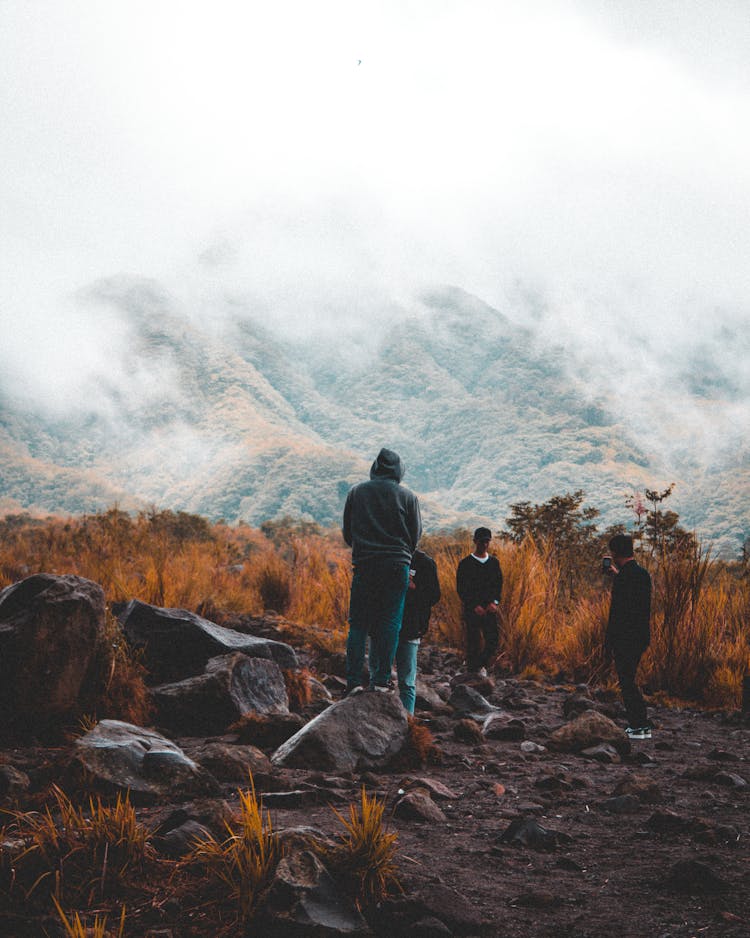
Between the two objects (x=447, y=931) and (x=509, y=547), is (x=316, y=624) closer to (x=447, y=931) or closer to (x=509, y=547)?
(x=509, y=547)

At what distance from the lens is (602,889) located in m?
2.82

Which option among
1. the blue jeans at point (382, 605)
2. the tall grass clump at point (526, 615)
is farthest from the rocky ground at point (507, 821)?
the tall grass clump at point (526, 615)

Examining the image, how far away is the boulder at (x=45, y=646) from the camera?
471cm

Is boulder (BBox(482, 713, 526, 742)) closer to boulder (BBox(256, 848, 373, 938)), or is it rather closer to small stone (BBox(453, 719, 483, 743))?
small stone (BBox(453, 719, 483, 743))

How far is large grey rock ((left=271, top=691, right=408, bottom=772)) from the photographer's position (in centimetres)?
441

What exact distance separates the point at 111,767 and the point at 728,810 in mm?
3130

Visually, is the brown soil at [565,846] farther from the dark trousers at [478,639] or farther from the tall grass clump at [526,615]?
the tall grass clump at [526,615]

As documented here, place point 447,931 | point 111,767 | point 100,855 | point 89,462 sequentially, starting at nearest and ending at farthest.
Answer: point 447,931 < point 100,855 < point 111,767 < point 89,462

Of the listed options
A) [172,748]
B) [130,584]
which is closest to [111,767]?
[172,748]

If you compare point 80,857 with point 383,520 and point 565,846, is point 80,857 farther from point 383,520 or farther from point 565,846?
point 383,520

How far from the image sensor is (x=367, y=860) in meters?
2.57

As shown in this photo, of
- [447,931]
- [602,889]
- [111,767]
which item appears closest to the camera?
[447,931]

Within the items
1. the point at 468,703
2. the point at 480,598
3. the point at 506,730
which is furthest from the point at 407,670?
the point at 480,598

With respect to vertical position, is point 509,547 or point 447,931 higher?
point 509,547
